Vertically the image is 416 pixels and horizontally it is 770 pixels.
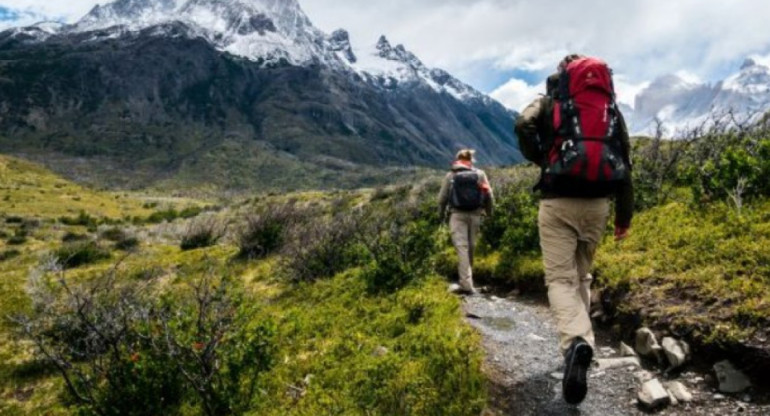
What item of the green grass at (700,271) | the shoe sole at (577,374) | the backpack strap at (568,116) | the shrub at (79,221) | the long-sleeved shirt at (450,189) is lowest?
the shrub at (79,221)

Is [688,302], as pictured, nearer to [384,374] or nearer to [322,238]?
[384,374]

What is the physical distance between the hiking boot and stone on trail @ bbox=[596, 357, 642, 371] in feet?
3.65

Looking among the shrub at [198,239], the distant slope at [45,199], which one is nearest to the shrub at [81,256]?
the shrub at [198,239]

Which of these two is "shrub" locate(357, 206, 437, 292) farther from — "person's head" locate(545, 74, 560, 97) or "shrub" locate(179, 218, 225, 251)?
"shrub" locate(179, 218, 225, 251)

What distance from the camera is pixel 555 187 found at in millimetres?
5184

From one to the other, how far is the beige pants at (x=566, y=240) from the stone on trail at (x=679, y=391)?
84 centimetres

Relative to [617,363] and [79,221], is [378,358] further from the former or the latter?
[79,221]

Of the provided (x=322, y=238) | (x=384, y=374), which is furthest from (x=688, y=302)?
(x=322, y=238)

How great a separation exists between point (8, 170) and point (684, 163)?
103 meters

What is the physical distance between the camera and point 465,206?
32.7 feet

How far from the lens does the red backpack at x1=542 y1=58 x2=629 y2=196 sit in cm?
497

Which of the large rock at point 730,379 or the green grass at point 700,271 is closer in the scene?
the large rock at point 730,379

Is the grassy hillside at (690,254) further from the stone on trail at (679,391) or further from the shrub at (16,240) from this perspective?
Answer: the shrub at (16,240)

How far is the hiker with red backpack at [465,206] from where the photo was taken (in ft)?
32.2
